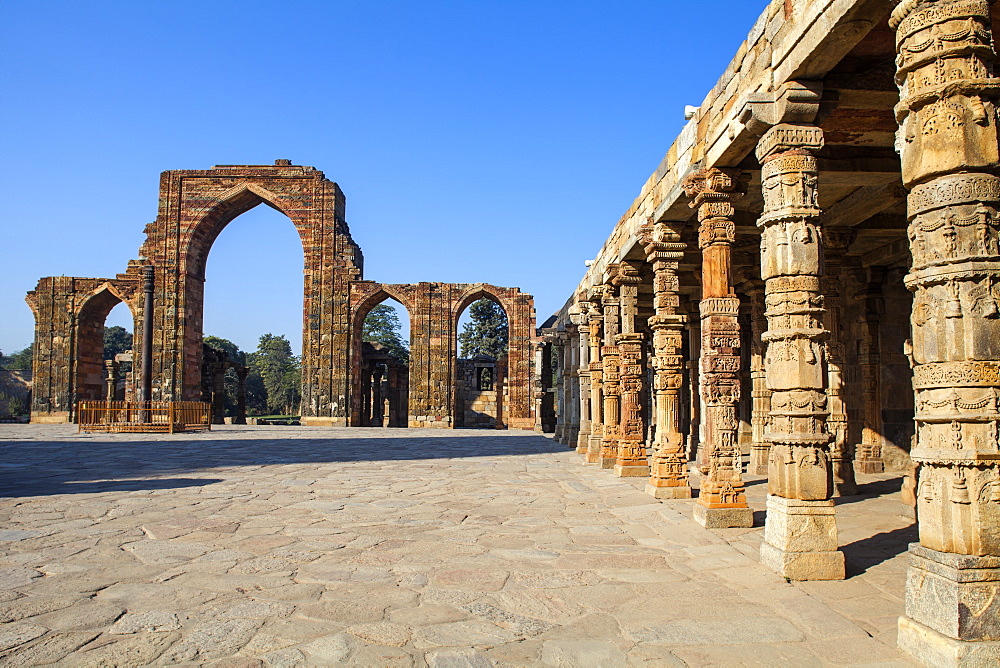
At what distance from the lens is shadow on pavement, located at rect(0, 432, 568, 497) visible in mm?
8195

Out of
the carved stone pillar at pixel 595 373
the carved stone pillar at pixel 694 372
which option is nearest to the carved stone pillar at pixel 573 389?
the carved stone pillar at pixel 694 372

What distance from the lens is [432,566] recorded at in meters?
4.54

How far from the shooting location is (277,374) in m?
69.1

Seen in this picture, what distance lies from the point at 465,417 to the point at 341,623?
34.2 meters

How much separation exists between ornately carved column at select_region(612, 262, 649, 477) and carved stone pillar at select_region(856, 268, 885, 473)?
3.47 meters

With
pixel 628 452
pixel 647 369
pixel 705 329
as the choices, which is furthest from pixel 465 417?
pixel 705 329

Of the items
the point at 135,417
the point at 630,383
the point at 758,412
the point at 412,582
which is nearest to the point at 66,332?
the point at 135,417

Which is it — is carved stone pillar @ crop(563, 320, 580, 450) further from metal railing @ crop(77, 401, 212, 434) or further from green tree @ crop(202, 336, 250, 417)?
green tree @ crop(202, 336, 250, 417)

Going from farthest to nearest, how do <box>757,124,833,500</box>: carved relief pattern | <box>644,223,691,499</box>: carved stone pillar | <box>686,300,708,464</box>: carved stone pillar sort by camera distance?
<box>686,300,708,464</box>: carved stone pillar → <box>644,223,691,499</box>: carved stone pillar → <box>757,124,833,500</box>: carved relief pattern

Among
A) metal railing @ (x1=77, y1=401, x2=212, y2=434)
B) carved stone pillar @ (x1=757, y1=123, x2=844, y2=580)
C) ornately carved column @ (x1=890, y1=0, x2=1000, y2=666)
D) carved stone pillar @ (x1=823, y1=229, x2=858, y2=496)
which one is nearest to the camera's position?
ornately carved column @ (x1=890, y1=0, x2=1000, y2=666)

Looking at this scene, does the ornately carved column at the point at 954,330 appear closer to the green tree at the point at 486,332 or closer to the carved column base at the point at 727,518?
the carved column base at the point at 727,518

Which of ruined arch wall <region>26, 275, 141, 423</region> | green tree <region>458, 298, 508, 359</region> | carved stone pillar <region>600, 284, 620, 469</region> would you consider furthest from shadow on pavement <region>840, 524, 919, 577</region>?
green tree <region>458, 298, 508, 359</region>

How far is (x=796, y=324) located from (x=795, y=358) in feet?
0.77

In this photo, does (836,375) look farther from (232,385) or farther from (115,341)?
(115,341)
